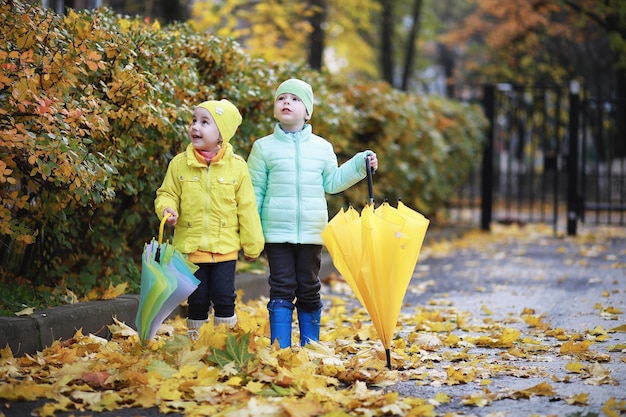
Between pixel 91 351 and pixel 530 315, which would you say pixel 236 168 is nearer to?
pixel 91 351

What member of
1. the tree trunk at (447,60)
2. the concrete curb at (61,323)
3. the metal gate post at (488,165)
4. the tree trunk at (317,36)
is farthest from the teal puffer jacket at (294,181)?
the tree trunk at (447,60)

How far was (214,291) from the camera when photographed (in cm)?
499

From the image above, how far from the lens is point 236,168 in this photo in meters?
4.94

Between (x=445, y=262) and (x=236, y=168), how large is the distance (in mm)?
6309

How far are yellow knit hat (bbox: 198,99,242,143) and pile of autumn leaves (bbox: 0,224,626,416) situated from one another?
1090 mm

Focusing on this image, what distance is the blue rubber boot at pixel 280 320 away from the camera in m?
4.98

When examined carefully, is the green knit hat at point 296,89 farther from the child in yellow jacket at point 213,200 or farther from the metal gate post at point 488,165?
the metal gate post at point 488,165

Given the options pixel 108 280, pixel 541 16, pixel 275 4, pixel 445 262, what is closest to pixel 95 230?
pixel 108 280

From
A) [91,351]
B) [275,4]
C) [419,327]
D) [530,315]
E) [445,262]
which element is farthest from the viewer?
[275,4]

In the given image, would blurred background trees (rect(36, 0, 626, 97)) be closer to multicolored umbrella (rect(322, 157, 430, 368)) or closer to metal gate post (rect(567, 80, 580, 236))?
metal gate post (rect(567, 80, 580, 236))

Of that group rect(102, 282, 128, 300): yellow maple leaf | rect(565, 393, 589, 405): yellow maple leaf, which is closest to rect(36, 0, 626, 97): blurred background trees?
rect(102, 282, 128, 300): yellow maple leaf

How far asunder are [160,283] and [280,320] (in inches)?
34.4

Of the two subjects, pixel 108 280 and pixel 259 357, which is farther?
pixel 108 280

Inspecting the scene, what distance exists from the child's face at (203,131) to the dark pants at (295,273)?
68 centimetres
